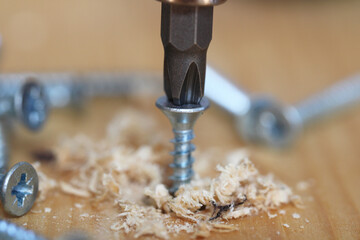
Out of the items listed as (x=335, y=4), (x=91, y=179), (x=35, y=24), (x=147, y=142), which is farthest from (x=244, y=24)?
(x=91, y=179)

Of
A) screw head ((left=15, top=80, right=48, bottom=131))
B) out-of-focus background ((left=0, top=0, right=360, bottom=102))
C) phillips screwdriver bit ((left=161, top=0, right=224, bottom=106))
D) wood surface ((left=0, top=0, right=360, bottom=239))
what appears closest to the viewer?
phillips screwdriver bit ((left=161, top=0, right=224, bottom=106))

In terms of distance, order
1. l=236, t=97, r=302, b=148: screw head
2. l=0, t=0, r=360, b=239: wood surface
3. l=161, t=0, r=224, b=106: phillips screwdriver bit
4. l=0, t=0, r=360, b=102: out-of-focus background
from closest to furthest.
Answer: l=161, t=0, r=224, b=106: phillips screwdriver bit < l=0, t=0, r=360, b=239: wood surface < l=236, t=97, r=302, b=148: screw head < l=0, t=0, r=360, b=102: out-of-focus background

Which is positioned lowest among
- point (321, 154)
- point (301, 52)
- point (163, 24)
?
point (321, 154)

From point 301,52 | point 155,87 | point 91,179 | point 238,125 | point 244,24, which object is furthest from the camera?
point 244,24

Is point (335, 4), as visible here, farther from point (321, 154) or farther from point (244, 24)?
point (321, 154)

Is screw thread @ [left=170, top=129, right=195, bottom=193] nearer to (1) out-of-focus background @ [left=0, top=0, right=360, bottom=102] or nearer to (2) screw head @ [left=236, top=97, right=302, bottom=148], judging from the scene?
(2) screw head @ [left=236, top=97, right=302, bottom=148]

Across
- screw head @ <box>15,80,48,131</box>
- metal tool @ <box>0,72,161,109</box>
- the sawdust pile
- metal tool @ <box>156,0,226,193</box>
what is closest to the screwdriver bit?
metal tool @ <box>156,0,226,193</box>

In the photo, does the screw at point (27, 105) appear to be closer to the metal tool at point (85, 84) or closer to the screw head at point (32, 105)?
the screw head at point (32, 105)
